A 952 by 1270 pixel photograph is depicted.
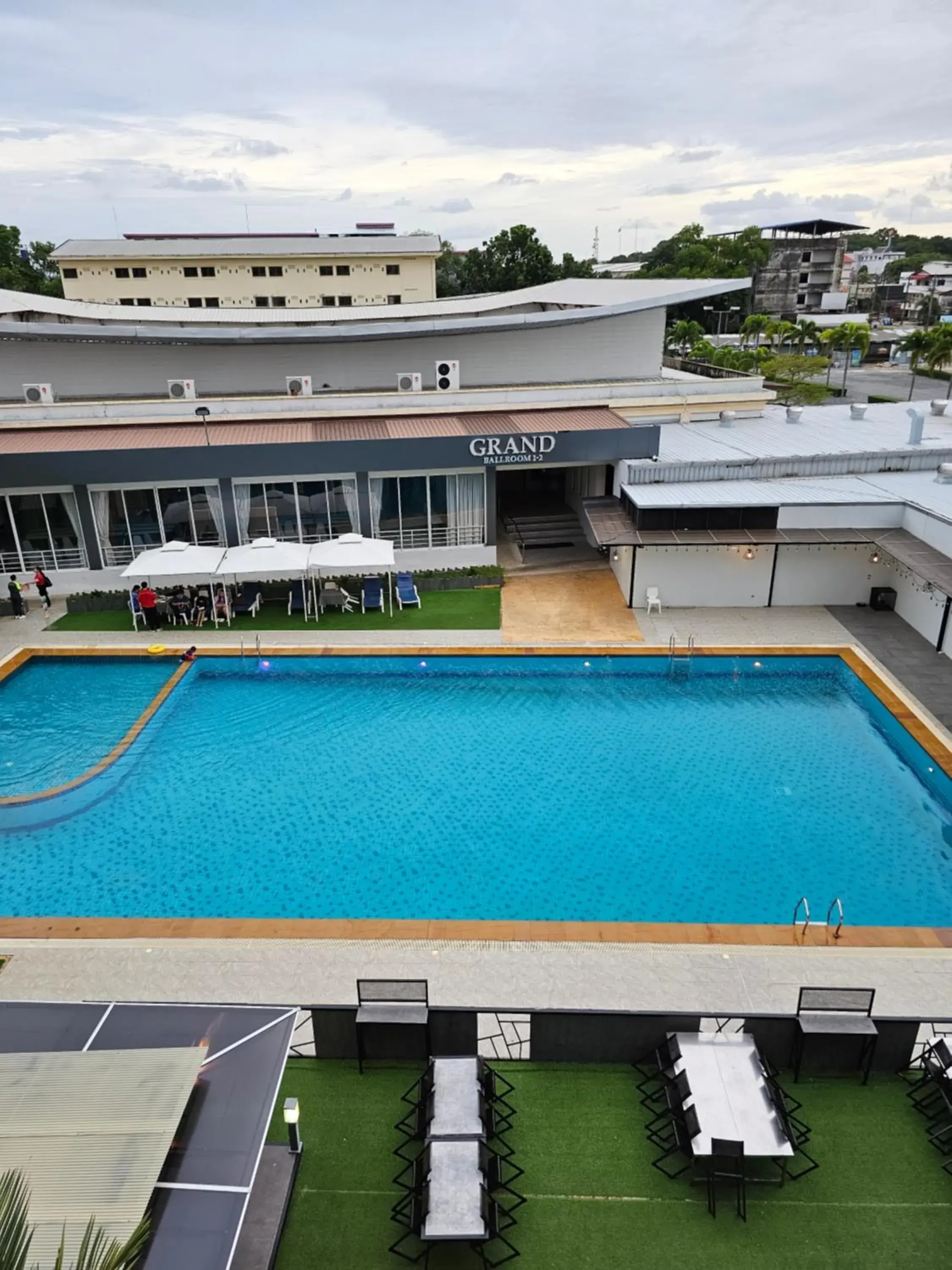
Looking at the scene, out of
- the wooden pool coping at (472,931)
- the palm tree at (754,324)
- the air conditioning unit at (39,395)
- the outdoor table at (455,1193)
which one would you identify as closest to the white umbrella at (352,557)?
the air conditioning unit at (39,395)

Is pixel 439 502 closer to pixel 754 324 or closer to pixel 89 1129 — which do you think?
pixel 89 1129

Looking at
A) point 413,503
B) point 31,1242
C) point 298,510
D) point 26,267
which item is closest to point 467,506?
point 413,503

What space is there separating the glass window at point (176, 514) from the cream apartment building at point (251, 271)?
104ft

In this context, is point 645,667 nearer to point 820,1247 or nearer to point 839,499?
point 839,499

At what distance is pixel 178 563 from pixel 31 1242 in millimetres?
17455

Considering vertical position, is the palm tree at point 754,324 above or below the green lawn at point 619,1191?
above

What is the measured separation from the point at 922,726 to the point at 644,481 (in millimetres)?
10176

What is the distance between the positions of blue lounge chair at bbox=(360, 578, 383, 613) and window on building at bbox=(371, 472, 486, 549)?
1815 mm

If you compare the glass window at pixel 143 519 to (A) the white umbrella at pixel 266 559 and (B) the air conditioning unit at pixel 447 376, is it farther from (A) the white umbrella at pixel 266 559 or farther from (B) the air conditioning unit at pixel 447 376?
(B) the air conditioning unit at pixel 447 376

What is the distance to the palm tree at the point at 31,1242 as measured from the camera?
3.85m

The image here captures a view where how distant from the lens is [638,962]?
33.2 ft

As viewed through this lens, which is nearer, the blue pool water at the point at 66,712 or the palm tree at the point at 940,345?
the blue pool water at the point at 66,712

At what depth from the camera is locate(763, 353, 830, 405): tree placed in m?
47.0

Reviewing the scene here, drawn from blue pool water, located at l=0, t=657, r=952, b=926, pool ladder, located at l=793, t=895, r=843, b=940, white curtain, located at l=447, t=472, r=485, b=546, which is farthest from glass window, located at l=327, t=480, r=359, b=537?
pool ladder, located at l=793, t=895, r=843, b=940
